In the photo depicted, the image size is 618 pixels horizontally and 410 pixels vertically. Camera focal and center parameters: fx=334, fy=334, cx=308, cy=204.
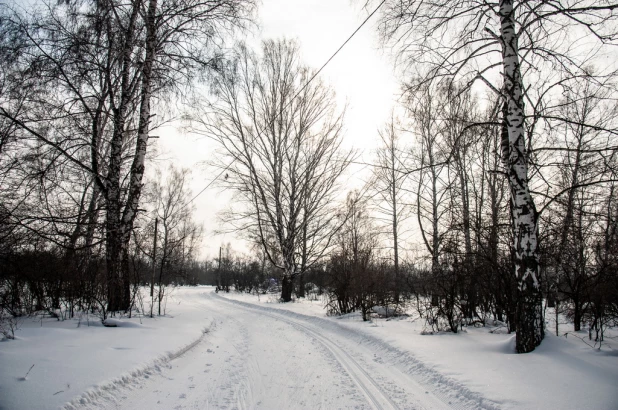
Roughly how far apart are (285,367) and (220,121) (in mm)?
15102

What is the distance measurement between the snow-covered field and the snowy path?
15 mm

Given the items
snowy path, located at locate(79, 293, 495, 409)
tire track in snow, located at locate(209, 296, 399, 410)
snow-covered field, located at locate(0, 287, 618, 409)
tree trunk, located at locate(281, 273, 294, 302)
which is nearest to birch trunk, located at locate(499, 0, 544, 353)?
snow-covered field, located at locate(0, 287, 618, 409)

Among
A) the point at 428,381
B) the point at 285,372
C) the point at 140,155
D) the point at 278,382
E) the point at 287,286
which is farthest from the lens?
the point at 287,286

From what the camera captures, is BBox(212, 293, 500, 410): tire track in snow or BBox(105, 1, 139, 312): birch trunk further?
BBox(105, 1, 139, 312): birch trunk

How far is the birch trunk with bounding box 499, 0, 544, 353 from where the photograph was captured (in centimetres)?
516

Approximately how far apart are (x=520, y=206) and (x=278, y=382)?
4.56 m

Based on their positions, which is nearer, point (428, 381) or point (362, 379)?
point (428, 381)

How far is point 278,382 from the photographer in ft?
15.0

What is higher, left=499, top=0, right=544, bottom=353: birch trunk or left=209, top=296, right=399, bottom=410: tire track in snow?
left=499, top=0, right=544, bottom=353: birch trunk

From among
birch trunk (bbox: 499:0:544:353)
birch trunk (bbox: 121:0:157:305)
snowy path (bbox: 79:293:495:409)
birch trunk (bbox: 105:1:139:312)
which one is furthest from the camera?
birch trunk (bbox: 121:0:157:305)

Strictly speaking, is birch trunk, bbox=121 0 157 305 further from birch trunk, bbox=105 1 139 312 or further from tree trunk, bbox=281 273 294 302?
tree trunk, bbox=281 273 294 302

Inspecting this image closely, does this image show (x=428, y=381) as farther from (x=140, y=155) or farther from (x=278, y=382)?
(x=140, y=155)

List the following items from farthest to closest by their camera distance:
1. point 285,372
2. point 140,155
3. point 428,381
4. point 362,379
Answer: point 140,155 → point 285,372 → point 362,379 → point 428,381

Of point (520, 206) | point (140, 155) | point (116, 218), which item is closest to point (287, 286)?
point (116, 218)
